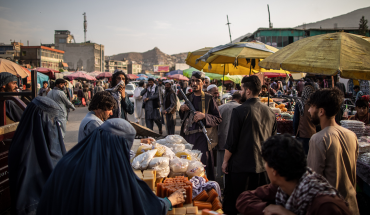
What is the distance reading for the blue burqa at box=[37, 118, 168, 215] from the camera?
1779 mm

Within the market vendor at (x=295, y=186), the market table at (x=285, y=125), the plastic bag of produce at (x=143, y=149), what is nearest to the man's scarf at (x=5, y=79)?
the plastic bag of produce at (x=143, y=149)

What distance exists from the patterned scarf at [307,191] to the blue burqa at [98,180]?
1166 mm

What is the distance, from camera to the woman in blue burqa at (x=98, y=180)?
5.84 ft

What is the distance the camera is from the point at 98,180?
1779 mm

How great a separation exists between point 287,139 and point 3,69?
7.04 meters

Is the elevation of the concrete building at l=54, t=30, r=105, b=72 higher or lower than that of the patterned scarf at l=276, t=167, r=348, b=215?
higher

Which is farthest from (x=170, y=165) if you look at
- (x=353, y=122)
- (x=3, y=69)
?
(x=3, y=69)

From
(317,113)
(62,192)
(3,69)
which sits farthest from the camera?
(3,69)

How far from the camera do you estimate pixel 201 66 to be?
261 inches

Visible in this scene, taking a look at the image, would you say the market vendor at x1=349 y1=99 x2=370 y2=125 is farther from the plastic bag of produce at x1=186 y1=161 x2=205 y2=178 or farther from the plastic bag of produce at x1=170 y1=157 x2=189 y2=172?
the plastic bag of produce at x1=170 y1=157 x2=189 y2=172

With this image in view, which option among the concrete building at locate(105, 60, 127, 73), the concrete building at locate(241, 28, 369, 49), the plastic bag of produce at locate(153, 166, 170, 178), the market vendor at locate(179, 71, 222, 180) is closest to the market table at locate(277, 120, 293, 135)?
the market vendor at locate(179, 71, 222, 180)

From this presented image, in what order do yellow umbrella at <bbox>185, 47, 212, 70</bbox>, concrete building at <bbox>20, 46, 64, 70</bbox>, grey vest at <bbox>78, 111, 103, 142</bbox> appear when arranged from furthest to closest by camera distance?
concrete building at <bbox>20, 46, 64, 70</bbox> < yellow umbrella at <bbox>185, 47, 212, 70</bbox> < grey vest at <bbox>78, 111, 103, 142</bbox>

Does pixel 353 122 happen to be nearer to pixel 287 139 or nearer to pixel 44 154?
pixel 287 139

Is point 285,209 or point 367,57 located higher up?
point 367,57
